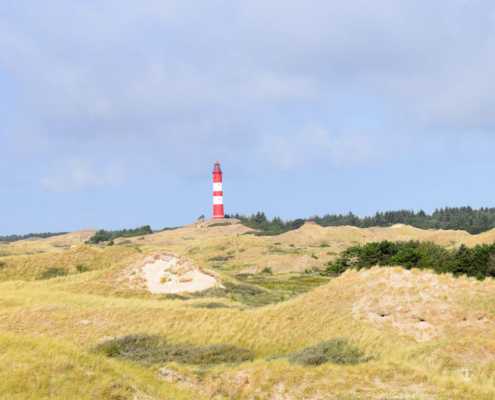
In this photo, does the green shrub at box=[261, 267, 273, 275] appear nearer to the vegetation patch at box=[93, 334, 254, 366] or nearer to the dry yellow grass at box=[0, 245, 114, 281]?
the dry yellow grass at box=[0, 245, 114, 281]

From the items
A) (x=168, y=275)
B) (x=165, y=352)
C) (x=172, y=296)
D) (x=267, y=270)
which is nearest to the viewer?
(x=165, y=352)

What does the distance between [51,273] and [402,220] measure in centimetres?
13871

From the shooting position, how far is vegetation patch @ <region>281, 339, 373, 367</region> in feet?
48.7

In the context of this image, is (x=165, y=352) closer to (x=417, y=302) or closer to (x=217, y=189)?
(x=417, y=302)

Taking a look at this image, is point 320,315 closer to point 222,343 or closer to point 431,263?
point 222,343

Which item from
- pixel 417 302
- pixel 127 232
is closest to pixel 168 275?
pixel 417 302

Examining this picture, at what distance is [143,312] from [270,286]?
21.1 metres

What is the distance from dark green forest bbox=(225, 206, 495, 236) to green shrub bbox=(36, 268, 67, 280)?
81565 millimetres

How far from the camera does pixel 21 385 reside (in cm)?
1035

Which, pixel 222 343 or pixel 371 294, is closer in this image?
pixel 222 343

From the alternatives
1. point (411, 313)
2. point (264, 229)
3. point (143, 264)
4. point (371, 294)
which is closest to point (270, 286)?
point (143, 264)

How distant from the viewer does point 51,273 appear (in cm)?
4359

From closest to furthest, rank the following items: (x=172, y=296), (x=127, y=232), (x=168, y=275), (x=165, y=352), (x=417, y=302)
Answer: (x=165, y=352), (x=417, y=302), (x=172, y=296), (x=168, y=275), (x=127, y=232)

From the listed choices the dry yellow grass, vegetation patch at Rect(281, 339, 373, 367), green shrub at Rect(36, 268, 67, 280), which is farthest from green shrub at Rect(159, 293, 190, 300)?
vegetation patch at Rect(281, 339, 373, 367)
